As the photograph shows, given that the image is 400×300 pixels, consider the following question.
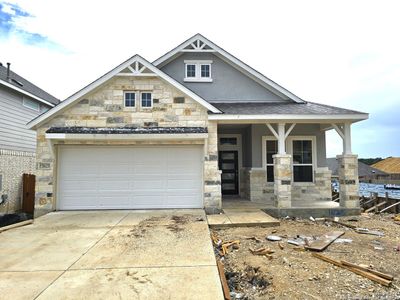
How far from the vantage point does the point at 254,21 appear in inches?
424

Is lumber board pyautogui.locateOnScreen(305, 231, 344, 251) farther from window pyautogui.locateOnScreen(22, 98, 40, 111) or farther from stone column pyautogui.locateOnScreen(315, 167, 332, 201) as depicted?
window pyautogui.locateOnScreen(22, 98, 40, 111)

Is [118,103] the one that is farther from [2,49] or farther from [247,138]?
[2,49]

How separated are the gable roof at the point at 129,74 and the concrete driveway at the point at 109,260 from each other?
136 inches

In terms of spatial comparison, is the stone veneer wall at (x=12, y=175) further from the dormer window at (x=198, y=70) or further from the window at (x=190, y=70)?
the window at (x=190, y=70)

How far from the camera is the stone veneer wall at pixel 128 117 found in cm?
888

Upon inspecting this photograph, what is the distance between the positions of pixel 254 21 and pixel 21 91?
11.1m

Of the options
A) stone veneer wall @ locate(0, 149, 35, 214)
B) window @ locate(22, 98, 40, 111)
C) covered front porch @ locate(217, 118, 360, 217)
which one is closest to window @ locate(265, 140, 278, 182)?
covered front porch @ locate(217, 118, 360, 217)

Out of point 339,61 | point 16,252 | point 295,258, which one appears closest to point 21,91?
point 16,252

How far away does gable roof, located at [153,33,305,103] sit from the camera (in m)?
11.1

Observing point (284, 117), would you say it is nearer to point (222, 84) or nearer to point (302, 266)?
point (222, 84)

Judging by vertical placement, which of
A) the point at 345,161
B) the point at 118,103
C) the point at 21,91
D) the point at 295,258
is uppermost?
the point at 21,91

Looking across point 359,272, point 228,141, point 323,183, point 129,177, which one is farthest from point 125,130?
point 323,183

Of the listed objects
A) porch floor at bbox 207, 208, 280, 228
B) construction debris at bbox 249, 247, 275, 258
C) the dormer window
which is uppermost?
the dormer window

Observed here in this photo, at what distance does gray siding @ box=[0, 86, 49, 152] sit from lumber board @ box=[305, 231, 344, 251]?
A: 12.0 meters
